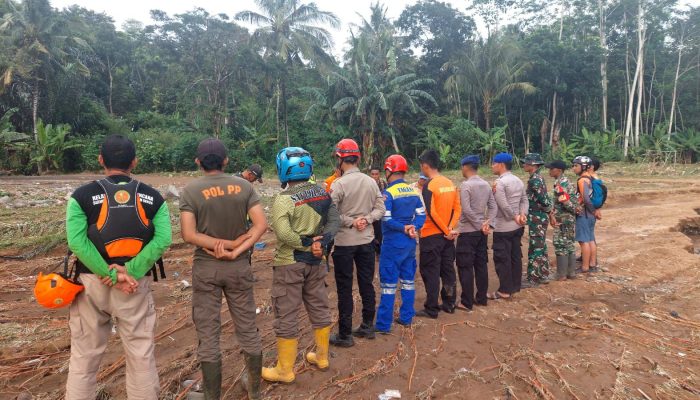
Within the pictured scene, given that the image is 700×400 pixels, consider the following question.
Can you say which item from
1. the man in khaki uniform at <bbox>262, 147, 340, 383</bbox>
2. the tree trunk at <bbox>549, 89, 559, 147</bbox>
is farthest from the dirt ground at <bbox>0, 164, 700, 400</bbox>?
the tree trunk at <bbox>549, 89, 559, 147</bbox>

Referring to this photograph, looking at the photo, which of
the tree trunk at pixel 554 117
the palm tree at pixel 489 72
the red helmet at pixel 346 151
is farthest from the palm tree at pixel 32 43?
the tree trunk at pixel 554 117

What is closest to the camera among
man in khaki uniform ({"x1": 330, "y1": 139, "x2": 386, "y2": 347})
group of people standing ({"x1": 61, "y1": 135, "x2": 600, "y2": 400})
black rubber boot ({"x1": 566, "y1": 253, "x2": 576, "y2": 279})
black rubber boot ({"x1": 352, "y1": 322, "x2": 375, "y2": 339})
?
group of people standing ({"x1": 61, "y1": 135, "x2": 600, "y2": 400})

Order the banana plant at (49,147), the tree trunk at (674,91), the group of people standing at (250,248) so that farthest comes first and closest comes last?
the tree trunk at (674,91) < the banana plant at (49,147) < the group of people standing at (250,248)

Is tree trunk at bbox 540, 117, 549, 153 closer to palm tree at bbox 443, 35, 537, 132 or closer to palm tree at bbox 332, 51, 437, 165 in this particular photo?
palm tree at bbox 443, 35, 537, 132

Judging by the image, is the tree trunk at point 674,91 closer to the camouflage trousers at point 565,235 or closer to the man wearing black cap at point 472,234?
the camouflage trousers at point 565,235

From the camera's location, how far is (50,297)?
2621 mm

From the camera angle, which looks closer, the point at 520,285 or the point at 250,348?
the point at 250,348

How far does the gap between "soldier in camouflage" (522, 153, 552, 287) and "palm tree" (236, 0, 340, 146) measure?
20069 mm

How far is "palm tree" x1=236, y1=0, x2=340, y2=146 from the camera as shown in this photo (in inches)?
941

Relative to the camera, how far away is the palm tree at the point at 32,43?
66.8ft

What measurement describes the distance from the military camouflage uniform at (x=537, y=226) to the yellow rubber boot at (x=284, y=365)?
4.23 m

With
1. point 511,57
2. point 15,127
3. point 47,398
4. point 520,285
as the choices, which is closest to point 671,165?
point 511,57

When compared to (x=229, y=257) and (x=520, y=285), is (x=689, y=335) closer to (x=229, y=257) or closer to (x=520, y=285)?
(x=520, y=285)

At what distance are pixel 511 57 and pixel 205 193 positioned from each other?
2532cm
